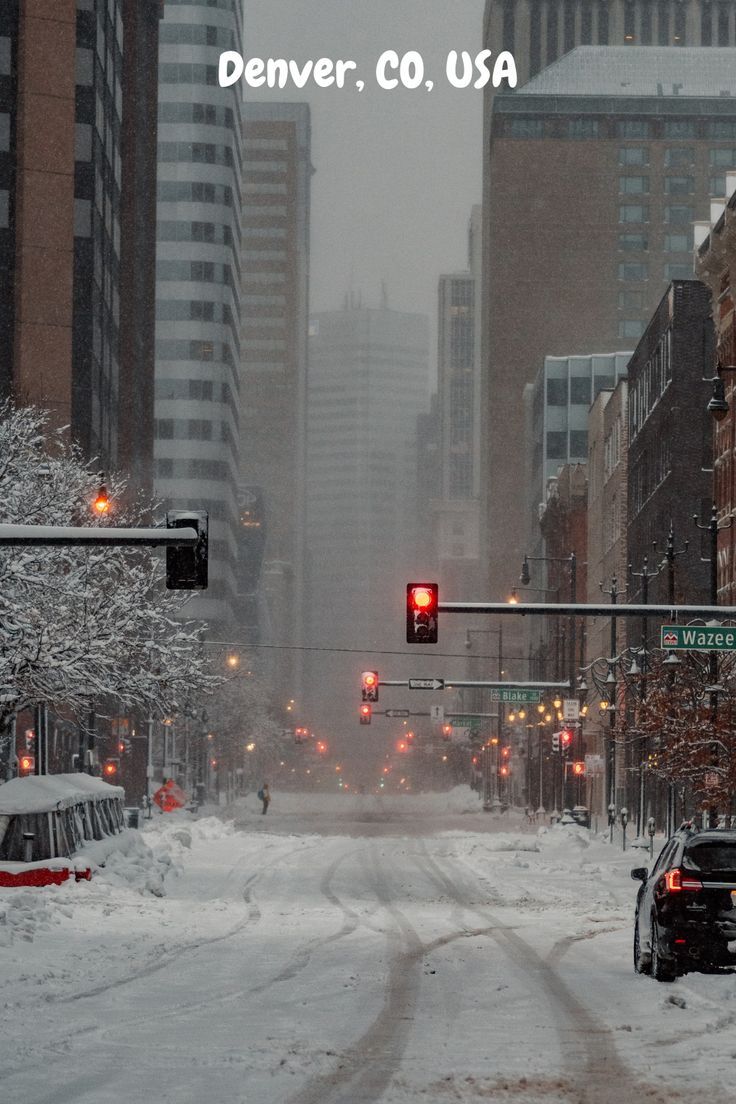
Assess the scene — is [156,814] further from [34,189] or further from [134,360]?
[134,360]

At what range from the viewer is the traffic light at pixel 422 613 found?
29.7 meters

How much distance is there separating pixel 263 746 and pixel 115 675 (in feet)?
404

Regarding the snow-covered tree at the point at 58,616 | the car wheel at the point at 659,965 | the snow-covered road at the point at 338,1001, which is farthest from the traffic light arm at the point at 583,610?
the snow-covered tree at the point at 58,616

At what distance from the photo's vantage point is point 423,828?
8731 centimetres

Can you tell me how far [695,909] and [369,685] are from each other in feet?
183

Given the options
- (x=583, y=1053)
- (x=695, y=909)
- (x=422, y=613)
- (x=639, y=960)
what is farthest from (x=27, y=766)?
(x=583, y=1053)

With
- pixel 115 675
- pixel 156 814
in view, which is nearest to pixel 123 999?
pixel 115 675

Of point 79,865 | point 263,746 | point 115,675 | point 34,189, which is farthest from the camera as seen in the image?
point 263,746

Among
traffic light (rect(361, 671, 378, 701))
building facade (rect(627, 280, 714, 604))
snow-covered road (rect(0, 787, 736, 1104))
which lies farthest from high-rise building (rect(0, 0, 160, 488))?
snow-covered road (rect(0, 787, 736, 1104))

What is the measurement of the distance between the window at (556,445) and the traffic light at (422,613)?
507ft

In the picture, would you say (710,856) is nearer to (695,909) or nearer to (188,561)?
(695,909)

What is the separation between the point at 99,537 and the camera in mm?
23609

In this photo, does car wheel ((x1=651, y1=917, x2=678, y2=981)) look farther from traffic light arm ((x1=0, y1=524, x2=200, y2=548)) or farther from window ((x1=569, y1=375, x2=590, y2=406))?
window ((x1=569, y1=375, x2=590, y2=406))

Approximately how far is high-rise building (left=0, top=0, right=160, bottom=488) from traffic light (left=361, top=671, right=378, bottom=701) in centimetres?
2350
